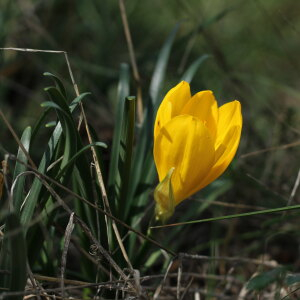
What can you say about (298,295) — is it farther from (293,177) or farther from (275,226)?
(293,177)

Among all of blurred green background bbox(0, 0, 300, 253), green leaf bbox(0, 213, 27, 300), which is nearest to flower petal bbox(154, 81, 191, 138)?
green leaf bbox(0, 213, 27, 300)

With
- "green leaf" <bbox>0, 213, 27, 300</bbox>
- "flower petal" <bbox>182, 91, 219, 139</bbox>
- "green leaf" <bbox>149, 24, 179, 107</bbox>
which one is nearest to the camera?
"green leaf" <bbox>0, 213, 27, 300</bbox>

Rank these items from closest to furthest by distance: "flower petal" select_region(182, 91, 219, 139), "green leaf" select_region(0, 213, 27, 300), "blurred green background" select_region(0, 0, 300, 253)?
"green leaf" select_region(0, 213, 27, 300) < "flower petal" select_region(182, 91, 219, 139) < "blurred green background" select_region(0, 0, 300, 253)

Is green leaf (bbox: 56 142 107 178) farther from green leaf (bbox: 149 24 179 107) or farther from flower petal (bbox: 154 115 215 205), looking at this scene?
green leaf (bbox: 149 24 179 107)

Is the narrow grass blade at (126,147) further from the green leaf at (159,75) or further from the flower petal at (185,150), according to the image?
the green leaf at (159,75)

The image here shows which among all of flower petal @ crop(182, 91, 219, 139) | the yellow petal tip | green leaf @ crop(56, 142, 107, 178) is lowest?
the yellow petal tip

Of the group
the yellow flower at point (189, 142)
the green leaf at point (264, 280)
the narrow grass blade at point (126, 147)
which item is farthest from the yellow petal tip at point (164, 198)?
the green leaf at point (264, 280)

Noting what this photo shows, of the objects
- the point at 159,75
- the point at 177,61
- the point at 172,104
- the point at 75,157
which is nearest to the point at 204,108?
the point at 172,104
